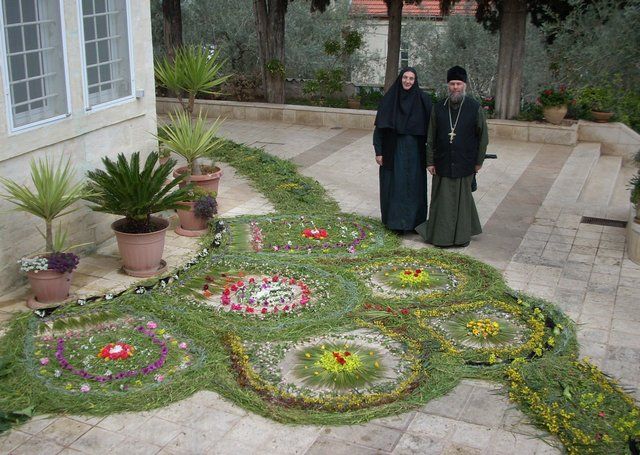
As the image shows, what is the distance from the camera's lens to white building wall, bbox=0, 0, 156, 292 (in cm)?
644

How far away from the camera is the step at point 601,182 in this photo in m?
9.84

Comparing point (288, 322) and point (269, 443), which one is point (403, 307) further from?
point (269, 443)

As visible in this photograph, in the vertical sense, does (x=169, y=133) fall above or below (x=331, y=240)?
above

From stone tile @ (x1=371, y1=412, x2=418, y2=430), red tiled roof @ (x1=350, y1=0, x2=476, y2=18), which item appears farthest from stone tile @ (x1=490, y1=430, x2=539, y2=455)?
red tiled roof @ (x1=350, y1=0, x2=476, y2=18)

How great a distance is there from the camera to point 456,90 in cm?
748

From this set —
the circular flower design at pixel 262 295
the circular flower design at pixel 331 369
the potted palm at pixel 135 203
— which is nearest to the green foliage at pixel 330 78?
the potted palm at pixel 135 203

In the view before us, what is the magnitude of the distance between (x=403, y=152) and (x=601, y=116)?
20.4 feet

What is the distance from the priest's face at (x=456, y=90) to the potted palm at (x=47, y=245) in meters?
3.48

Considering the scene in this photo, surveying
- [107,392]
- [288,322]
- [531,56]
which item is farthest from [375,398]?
[531,56]

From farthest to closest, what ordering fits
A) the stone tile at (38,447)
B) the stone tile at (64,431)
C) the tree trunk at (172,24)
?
the tree trunk at (172,24) < the stone tile at (64,431) < the stone tile at (38,447)

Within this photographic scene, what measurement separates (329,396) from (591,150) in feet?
27.8

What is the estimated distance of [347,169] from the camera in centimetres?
1086

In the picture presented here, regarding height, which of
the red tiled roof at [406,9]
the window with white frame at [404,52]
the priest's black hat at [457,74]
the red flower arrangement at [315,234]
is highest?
the red tiled roof at [406,9]

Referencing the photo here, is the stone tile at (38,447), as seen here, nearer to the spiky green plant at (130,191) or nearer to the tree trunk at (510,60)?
the spiky green plant at (130,191)
